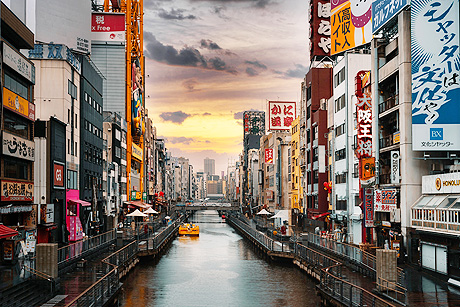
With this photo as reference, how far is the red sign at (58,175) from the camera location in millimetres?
52500

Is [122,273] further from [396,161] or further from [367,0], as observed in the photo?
[367,0]

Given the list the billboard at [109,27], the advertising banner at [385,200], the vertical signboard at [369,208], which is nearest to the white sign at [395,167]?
the advertising banner at [385,200]

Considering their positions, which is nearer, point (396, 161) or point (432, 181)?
point (432, 181)

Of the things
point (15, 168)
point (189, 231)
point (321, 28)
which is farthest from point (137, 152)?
point (15, 168)

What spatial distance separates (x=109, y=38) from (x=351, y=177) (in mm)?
66269

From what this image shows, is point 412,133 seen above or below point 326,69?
below

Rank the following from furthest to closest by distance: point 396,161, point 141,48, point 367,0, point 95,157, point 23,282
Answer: point 141,48, point 95,157, point 367,0, point 396,161, point 23,282

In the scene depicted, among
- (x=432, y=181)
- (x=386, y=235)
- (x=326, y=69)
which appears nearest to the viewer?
(x=432, y=181)

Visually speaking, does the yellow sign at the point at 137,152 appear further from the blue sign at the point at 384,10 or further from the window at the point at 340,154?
the blue sign at the point at 384,10

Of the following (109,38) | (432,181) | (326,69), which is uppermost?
(109,38)

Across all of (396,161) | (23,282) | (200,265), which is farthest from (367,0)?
(23,282)

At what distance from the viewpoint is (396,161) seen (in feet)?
139

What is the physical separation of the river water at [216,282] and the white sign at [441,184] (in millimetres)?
11361

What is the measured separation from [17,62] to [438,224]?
108 feet
